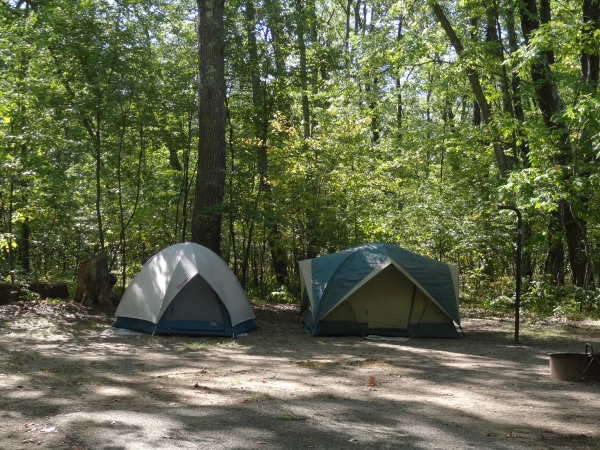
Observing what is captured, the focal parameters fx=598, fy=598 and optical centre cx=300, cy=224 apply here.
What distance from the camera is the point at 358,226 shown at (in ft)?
51.8

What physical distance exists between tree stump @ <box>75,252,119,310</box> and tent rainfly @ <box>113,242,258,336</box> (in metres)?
1.94

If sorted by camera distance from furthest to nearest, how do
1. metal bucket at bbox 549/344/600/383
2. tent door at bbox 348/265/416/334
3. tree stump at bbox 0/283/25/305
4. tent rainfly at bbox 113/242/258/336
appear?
tree stump at bbox 0/283/25/305
tent door at bbox 348/265/416/334
tent rainfly at bbox 113/242/258/336
metal bucket at bbox 549/344/600/383

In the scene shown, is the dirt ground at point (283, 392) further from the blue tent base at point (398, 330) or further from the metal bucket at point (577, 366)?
the blue tent base at point (398, 330)

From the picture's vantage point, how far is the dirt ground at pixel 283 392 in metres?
4.68

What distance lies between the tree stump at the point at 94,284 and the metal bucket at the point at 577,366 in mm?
9069

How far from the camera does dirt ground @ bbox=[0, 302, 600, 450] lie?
15.4ft

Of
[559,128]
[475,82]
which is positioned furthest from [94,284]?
[559,128]

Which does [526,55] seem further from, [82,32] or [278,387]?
[82,32]

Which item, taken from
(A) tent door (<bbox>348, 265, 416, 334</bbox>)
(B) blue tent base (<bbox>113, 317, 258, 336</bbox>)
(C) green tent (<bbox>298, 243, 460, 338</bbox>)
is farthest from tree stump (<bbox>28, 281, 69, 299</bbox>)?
(A) tent door (<bbox>348, 265, 416, 334</bbox>)

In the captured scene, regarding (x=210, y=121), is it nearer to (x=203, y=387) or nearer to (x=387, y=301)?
(x=387, y=301)

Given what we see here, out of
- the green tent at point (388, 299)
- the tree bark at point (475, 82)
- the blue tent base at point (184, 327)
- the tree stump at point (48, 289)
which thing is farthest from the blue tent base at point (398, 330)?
the tree stump at point (48, 289)

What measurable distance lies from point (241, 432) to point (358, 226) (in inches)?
445

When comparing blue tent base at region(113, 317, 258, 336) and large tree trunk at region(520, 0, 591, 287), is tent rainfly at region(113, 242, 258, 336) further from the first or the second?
large tree trunk at region(520, 0, 591, 287)

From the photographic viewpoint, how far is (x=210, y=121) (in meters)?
13.5
